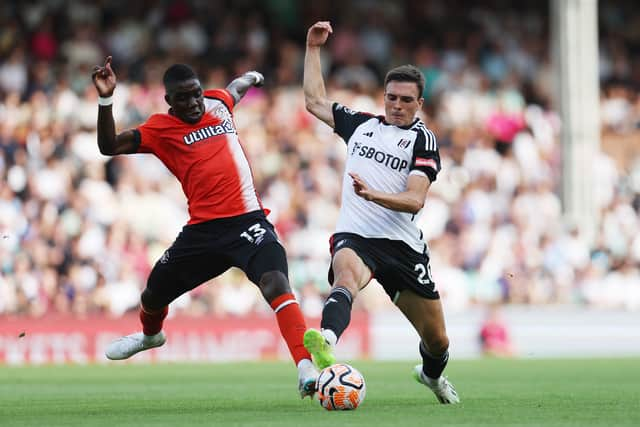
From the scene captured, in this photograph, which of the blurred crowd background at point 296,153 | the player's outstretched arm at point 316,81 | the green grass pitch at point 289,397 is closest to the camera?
the green grass pitch at point 289,397

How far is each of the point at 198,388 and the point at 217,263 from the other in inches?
108

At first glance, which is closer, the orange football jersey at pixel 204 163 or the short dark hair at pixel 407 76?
the short dark hair at pixel 407 76

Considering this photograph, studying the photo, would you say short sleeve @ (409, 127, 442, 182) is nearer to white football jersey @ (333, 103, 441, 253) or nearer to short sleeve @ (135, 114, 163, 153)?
white football jersey @ (333, 103, 441, 253)

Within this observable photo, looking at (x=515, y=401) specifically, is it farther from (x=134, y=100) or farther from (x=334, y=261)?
(x=134, y=100)

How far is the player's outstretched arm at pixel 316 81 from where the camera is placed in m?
10.5

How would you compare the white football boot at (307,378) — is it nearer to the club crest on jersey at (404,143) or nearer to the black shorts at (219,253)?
the black shorts at (219,253)

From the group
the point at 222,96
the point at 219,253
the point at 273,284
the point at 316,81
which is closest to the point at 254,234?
the point at 219,253

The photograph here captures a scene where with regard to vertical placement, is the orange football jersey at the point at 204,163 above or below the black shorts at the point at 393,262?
above

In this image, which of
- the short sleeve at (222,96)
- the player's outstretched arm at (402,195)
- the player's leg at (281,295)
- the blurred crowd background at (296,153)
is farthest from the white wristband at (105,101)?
the blurred crowd background at (296,153)

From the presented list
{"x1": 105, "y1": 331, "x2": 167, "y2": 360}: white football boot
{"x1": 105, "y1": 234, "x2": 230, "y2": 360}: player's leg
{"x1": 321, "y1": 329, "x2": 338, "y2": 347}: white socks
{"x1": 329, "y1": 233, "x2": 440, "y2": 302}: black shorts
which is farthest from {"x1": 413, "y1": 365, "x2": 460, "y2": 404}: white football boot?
{"x1": 105, "y1": 331, "x2": 167, "y2": 360}: white football boot

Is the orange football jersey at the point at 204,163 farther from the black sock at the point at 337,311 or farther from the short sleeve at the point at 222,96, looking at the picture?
the black sock at the point at 337,311

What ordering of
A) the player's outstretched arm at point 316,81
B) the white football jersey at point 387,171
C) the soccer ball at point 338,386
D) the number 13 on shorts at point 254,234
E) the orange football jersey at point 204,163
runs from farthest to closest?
the player's outstretched arm at point 316,81, the orange football jersey at point 204,163, the number 13 on shorts at point 254,234, the white football jersey at point 387,171, the soccer ball at point 338,386

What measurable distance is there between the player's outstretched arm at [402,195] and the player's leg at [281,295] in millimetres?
1026

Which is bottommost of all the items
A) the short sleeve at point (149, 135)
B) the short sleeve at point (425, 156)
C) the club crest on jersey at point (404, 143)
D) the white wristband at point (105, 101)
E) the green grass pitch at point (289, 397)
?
the green grass pitch at point (289, 397)
